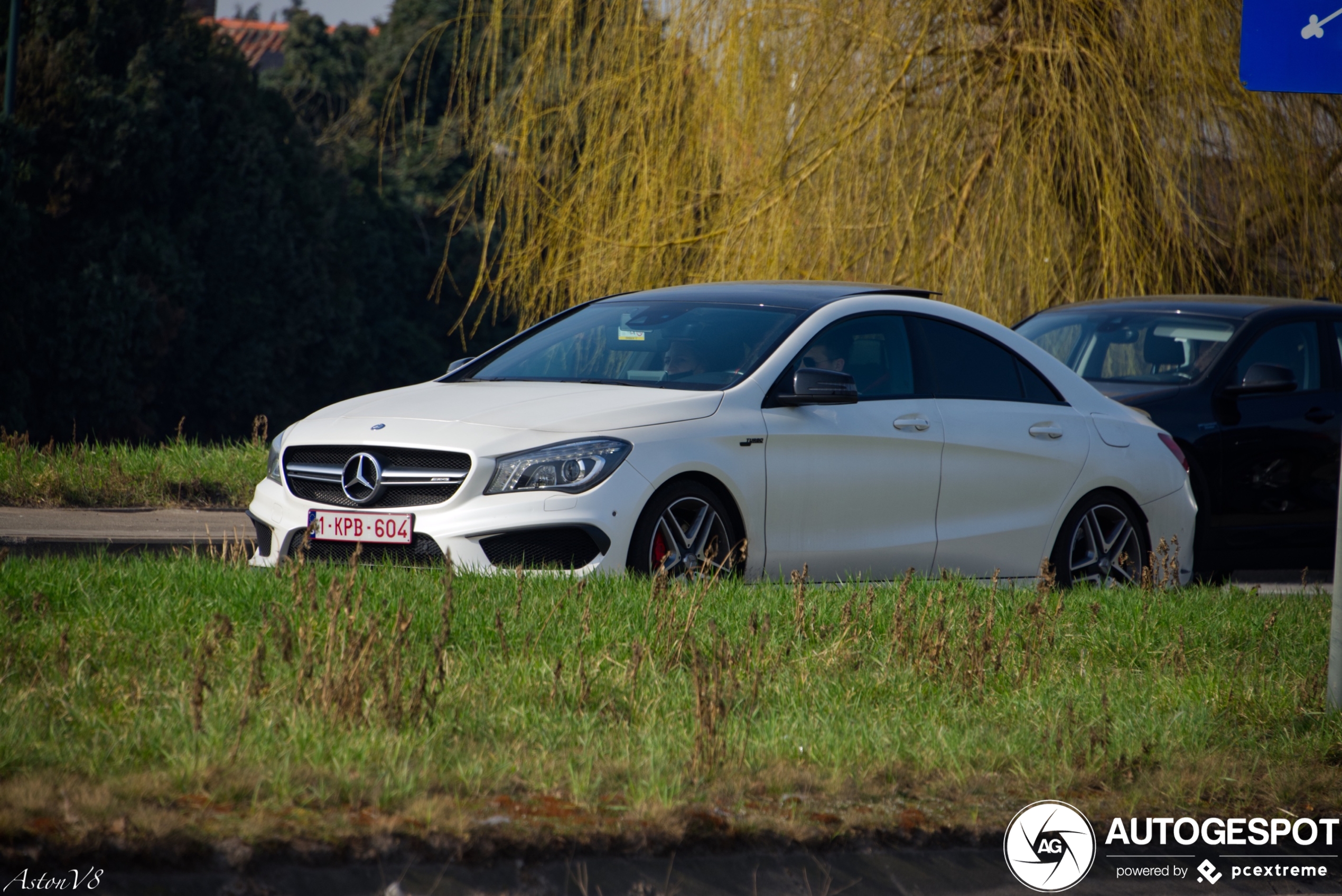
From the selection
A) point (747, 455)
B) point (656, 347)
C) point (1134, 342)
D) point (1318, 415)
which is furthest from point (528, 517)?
point (1318, 415)

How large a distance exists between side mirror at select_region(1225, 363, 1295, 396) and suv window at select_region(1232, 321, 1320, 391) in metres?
0.33

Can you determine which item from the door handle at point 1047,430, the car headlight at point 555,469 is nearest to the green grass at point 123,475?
the car headlight at point 555,469

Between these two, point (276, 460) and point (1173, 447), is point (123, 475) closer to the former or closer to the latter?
point (276, 460)

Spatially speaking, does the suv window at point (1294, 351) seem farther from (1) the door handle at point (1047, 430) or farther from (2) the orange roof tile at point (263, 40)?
(2) the orange roof tile at point (263, 40)

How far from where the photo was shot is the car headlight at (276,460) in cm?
676

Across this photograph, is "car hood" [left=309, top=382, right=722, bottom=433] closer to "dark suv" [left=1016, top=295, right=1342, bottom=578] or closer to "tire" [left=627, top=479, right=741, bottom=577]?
"tire" [left=627, top=479, right=741, bottom=577]

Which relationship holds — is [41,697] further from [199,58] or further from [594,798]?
[199,58]

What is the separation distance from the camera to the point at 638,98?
13.6 metres

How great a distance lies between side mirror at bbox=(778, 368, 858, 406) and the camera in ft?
22.1

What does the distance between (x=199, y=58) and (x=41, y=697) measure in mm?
29722

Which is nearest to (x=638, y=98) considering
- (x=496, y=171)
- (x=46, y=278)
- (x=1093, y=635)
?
(x=496, y=171)

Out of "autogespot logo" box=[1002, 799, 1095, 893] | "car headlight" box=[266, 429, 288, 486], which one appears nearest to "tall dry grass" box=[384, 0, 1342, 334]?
"car headlight" box=[266, 429, 288, 486]

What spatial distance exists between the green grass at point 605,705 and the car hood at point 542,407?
0.75 m

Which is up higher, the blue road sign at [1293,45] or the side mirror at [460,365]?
the blue road sign at [1293,45]
